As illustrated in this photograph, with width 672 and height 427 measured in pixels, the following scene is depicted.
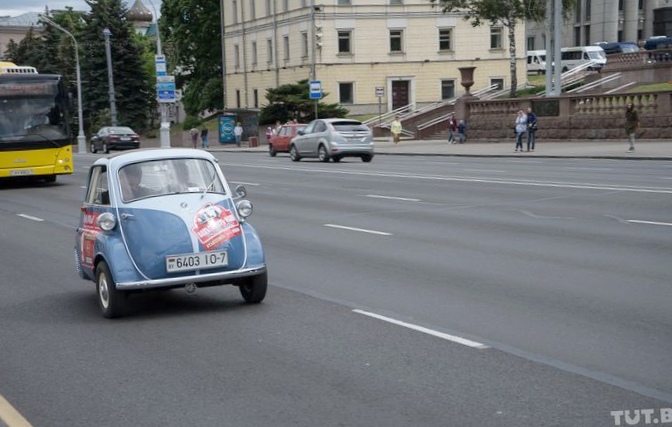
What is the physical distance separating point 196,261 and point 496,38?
70.1 meters

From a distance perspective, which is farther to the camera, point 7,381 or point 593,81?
point 593,81

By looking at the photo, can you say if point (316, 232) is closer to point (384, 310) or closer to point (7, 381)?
point (384, 310)

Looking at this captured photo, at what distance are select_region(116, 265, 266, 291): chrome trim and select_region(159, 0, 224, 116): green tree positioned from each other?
81289mm

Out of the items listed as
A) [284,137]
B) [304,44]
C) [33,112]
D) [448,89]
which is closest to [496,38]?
[448,89]

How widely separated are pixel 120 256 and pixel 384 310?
255cm

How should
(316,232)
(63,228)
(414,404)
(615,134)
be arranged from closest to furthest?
(414,404) → (316,232) → (63,228) → (615,134)

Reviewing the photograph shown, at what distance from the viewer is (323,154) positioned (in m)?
40.8

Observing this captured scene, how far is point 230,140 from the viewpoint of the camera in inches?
2886

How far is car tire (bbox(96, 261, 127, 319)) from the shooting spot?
9969 mm

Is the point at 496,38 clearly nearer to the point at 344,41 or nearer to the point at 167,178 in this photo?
the point at 344,41

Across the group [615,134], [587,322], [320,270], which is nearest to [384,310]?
[587,322]

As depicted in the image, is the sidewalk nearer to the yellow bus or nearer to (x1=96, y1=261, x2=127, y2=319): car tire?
the yellow bus

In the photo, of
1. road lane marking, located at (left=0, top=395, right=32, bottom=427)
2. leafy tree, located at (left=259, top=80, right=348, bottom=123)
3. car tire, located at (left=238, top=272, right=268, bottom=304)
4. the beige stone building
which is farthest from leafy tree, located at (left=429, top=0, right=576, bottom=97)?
road lane marking, located at (left=0, top=395, right=32, bottom=427)

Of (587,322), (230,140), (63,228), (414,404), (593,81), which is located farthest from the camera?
(230,140)
